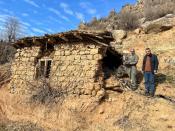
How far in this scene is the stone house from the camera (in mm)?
11148

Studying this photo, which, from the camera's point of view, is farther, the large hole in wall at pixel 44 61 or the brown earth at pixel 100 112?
the large hole in wall at pixel 44 61

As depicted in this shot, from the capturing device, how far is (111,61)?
44.7 ft

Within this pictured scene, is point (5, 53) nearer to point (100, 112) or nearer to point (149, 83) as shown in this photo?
point (100, 112)

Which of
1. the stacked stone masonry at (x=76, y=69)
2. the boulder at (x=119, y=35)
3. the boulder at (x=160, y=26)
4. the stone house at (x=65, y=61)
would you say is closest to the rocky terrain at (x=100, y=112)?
the stacked stone masonry at (x=76, y=69)

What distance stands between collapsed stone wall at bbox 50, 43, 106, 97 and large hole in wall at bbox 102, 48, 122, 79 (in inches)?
60.7

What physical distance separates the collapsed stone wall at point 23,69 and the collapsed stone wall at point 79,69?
1180 mm

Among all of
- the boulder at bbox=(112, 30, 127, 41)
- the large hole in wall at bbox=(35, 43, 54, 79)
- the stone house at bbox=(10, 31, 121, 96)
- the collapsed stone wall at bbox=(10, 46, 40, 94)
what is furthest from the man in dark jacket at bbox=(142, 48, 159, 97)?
the boulder at bbox=(112, 30, 127, 41)

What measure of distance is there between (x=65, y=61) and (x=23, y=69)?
7.25 ft

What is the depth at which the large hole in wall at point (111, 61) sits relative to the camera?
12921 mm

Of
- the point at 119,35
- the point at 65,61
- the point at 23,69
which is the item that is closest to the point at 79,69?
Answer: the point at 65,61

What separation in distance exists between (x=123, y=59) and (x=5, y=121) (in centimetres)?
521

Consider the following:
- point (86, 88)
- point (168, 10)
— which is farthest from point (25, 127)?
point (168, 10)

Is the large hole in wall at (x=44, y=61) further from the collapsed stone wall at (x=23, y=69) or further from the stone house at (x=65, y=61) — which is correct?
the collapsed stone wall at (x=23, y=69)

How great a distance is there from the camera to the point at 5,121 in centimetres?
1105
